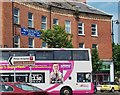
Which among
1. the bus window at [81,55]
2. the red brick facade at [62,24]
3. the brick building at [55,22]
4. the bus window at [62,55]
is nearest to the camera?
the bus window at [62,55]

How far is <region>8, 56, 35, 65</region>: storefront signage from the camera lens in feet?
98.1

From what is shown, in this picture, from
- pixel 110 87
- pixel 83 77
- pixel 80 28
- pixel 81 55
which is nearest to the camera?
pixel 81 55

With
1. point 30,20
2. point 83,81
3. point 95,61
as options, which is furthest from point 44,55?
point 95,61

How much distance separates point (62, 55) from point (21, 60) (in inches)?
139

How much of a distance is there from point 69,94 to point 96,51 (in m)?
19.0

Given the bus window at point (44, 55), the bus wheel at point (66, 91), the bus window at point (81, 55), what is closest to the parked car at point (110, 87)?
the bus wheel at point (66, 91)

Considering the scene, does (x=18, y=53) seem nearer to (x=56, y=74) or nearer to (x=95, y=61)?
(x=56, y=74)

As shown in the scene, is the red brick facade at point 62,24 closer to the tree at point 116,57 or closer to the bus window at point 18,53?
the tree at point 116,57

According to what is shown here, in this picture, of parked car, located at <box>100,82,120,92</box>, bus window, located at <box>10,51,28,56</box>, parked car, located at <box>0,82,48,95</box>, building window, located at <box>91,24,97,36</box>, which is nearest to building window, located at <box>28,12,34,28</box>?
parked car, located at <box>100,82,120,92</box>

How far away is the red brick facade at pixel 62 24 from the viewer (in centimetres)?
3897

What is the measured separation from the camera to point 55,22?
4838cm

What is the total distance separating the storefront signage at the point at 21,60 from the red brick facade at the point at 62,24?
6121 millimetres

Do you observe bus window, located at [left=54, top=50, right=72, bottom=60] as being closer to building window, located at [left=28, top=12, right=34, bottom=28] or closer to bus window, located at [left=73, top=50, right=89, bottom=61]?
bus window, located at [left=73, top=50, right=89, bottom=61]

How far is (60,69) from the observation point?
31.9m
